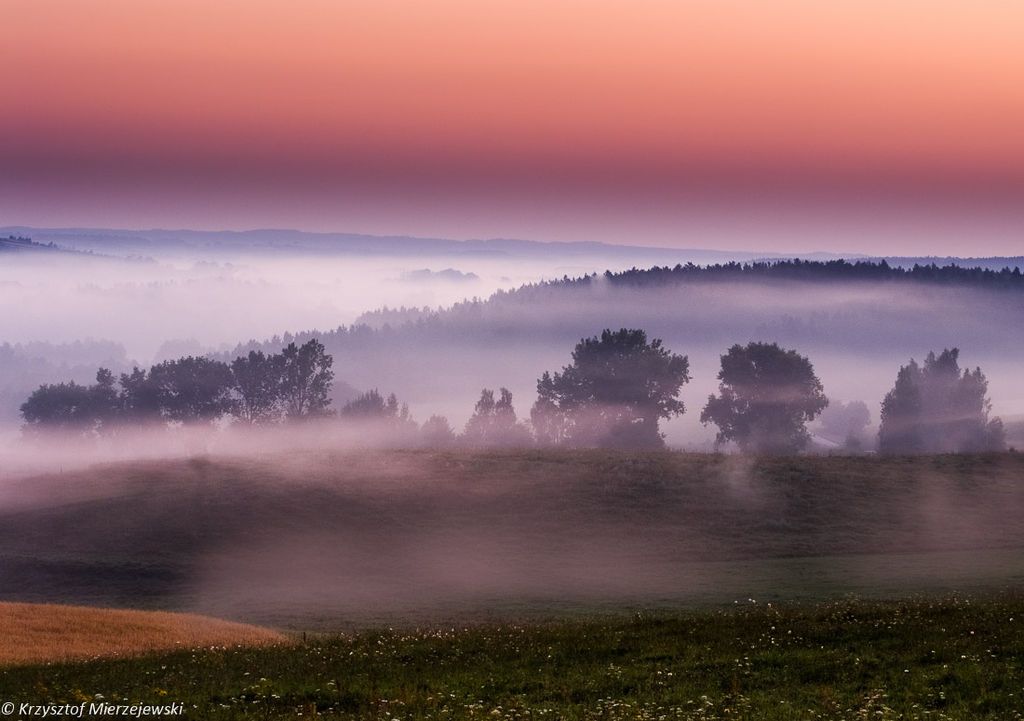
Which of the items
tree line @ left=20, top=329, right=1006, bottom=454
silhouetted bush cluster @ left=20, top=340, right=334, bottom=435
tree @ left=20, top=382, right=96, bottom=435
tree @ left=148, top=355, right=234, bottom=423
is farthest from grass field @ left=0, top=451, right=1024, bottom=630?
tree @ left=20, top=382, right=96, bottom=435

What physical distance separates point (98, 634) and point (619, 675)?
81.0ft

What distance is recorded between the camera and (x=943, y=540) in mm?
89750

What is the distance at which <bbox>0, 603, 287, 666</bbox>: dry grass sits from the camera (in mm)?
39281

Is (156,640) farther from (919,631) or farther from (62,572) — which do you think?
(62,572)

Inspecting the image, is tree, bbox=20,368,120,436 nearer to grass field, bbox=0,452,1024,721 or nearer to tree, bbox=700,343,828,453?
grass field, bbox=0,452,1024,721

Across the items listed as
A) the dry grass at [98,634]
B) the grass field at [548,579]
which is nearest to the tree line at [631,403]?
the grass field at [548,579]

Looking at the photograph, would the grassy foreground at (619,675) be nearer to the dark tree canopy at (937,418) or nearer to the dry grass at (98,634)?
the dry grass at (98,634)

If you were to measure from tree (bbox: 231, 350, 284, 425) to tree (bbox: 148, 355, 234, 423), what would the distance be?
1.92 meters

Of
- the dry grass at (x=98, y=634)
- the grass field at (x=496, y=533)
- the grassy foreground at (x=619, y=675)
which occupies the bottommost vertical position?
the grass field at (x=496, y=533)

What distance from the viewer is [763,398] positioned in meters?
181

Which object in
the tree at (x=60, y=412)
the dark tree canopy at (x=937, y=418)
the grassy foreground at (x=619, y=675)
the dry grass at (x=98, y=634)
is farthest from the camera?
the tree at (x=60, y=412)

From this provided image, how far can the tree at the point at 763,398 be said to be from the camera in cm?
17825

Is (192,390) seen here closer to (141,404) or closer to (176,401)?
(176,401)

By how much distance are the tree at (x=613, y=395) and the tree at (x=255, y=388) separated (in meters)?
45.7
